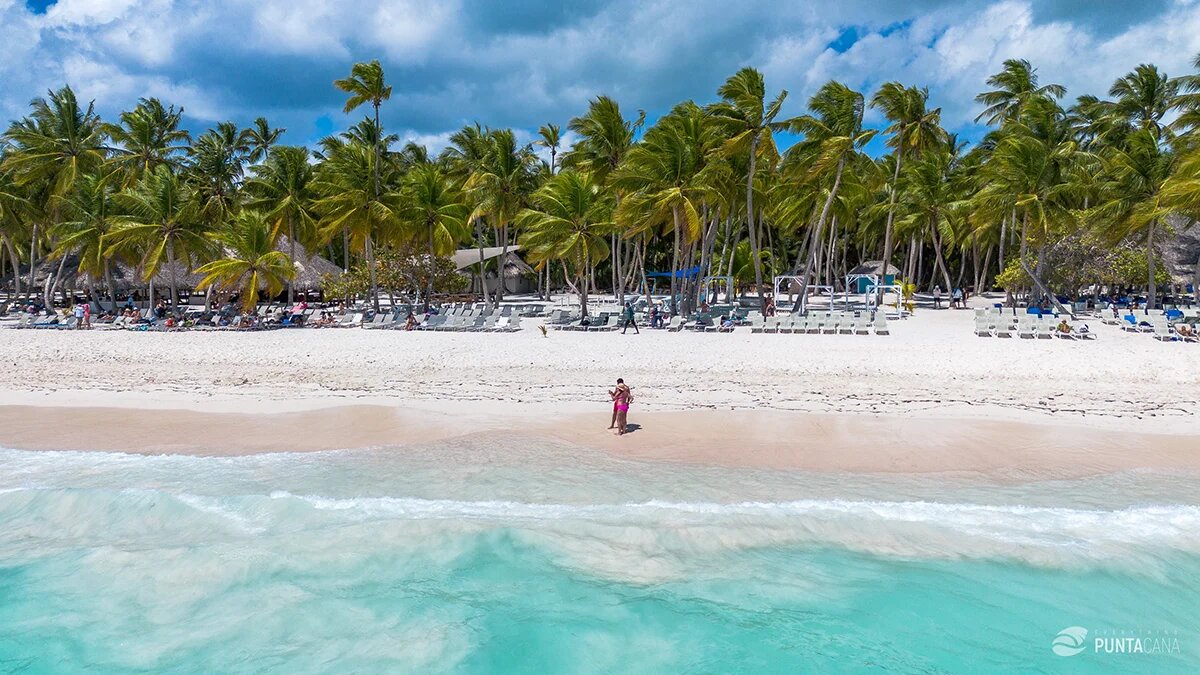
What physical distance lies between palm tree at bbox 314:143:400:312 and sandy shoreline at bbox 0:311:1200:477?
24.0 ft

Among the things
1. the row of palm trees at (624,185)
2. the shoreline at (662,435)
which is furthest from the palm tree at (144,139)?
the shoreline at (662,435)

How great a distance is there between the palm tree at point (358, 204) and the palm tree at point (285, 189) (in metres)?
2.82

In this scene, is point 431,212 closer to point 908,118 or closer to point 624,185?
point 624,185

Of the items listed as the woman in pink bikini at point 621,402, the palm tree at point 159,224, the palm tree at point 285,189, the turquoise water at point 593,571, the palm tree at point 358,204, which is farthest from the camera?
the palm tree at point 285,189

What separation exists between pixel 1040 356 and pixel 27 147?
37.1m

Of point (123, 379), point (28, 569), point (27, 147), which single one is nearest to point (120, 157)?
point (27, 147)

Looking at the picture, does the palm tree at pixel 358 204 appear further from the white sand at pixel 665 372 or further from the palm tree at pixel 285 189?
the white sand at pixel 665 372

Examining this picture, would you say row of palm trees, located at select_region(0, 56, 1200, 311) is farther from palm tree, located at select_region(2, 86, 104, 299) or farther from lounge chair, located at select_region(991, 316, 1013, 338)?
lounge chair, located at select_region(991, 316, 1013, 338)

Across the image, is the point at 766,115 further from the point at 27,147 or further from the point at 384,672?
the point at 27,147

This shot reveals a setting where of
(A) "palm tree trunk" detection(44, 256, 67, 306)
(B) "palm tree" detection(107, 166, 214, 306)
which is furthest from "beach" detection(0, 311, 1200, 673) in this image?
(A) "palm tree trunk" detection(44, 256, 67, 306)

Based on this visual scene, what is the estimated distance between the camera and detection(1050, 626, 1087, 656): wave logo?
560cm

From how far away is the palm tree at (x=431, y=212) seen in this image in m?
26.8

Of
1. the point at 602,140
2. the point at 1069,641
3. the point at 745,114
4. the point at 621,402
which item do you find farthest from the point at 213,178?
the point at 1069,641

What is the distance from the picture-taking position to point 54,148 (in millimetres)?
29188
